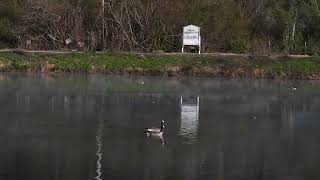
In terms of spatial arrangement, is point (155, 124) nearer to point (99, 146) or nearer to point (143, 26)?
point (99, 146)

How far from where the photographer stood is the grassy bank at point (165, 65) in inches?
2073

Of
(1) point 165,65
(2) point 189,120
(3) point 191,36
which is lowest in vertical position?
(2) point 189,120

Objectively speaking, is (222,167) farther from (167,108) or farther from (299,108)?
(299,108)

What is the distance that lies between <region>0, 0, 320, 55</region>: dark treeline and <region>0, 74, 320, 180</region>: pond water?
1521 centimetres

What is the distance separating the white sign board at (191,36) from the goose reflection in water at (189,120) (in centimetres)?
1938

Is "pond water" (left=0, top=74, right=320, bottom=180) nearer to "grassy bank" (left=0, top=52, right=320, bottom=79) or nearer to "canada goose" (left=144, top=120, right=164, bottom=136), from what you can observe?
"canada goose" (left=144, top=120, right=164, bottom=136)

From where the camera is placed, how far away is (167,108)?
34.4 metres

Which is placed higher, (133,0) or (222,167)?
(133,0)

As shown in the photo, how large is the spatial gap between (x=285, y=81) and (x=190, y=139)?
87.0ft

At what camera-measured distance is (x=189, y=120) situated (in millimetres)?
30750

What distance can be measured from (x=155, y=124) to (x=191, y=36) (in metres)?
29.5

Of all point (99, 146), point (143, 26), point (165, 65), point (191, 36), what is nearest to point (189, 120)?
point (99, 146)

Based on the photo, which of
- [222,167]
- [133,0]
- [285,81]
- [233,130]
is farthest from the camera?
[133,0]

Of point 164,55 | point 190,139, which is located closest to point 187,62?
point 164,55
